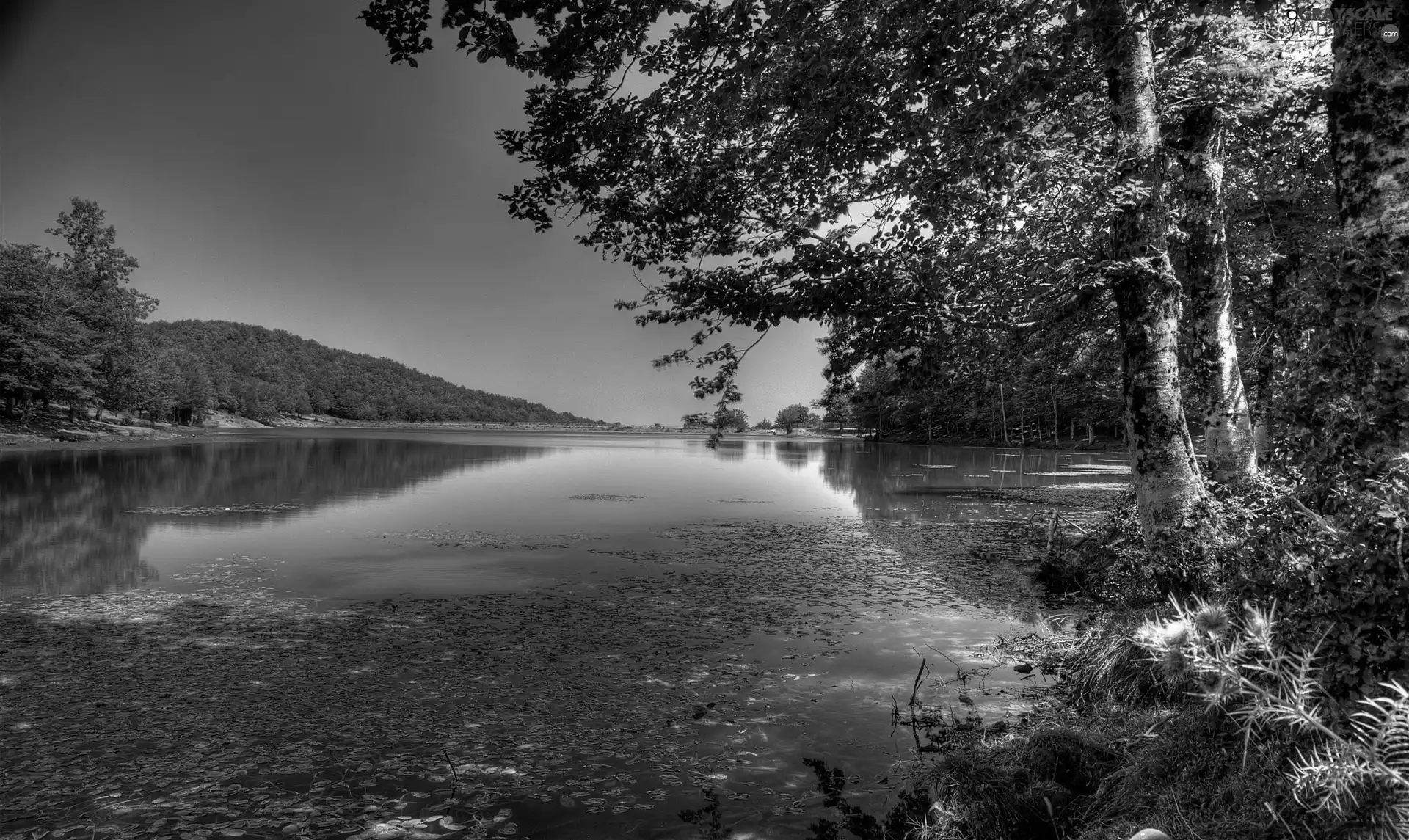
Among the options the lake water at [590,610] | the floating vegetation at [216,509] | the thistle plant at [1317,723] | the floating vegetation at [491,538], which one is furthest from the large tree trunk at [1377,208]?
the floating vegetation at [216,509]

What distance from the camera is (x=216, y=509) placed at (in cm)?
1945

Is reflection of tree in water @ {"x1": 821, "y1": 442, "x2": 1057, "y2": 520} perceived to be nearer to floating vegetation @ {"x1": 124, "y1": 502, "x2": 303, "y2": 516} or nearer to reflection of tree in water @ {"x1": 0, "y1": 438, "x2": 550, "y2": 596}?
floating vegetation @ {"x1": 124, "y1": 502, "x2": 303, "y2": 516}

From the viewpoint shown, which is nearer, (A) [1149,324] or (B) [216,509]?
(A) [1149,324]

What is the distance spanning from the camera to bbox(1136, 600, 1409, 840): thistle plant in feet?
8.93

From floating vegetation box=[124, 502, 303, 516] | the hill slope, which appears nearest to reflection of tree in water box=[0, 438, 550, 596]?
floating vegetation box=[124, 502, 303, 516]

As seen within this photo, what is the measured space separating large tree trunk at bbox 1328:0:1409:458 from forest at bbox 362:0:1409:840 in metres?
0.01

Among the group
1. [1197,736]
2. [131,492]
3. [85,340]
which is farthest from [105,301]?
[1197,736]

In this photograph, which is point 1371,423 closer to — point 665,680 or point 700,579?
point 665,680

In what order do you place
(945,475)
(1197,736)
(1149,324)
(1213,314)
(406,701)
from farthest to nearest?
(945,475) → (1213,314) → (1149,324) → (406,701) → (1197,736)

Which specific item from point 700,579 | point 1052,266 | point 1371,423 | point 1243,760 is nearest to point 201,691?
point 700,579

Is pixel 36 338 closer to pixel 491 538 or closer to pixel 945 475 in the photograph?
pixel 491 538

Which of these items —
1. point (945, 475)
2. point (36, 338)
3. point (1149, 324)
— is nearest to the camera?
point (1149, 324)

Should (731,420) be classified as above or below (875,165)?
below

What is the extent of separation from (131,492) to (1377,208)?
30.3 meters
